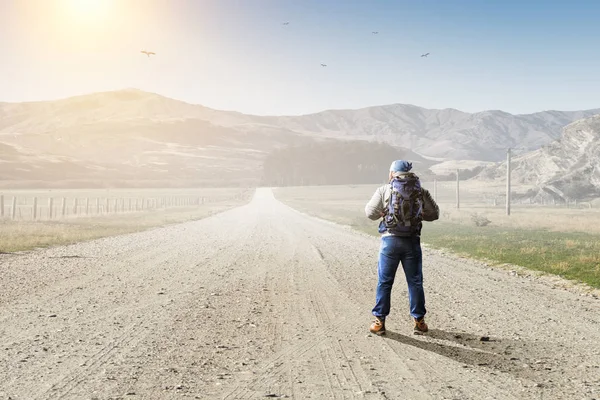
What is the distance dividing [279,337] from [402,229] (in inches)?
97.5

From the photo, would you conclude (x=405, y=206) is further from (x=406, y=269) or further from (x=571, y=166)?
(x=571, y=166)

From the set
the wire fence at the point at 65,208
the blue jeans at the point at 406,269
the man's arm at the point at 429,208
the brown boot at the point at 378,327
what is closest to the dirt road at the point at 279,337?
the brown boot at the point at 378,327

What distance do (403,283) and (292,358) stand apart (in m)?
7.29

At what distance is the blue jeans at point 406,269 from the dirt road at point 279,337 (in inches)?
17.5

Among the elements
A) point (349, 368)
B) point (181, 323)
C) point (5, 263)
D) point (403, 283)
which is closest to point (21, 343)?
point (181, 323)

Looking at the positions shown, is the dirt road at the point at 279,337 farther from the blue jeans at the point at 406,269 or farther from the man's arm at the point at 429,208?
the man's arm at the point at 429,208

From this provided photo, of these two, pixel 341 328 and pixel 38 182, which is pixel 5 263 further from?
pixel 38 182

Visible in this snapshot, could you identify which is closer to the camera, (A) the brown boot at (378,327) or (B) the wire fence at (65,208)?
(A) the brown boot at (378,327)

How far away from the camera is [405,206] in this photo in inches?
336

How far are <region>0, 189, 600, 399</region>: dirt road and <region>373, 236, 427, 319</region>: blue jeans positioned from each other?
0.44m

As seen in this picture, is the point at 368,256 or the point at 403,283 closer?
Answer: the point at 403,283

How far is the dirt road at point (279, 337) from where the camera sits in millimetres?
6141

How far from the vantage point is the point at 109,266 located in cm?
1694

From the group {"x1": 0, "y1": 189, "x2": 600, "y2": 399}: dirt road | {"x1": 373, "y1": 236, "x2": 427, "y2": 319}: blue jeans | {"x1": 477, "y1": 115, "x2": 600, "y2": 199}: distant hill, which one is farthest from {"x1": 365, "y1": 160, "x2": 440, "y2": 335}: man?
{"x1": 477, "y1": 115, "x2": 600, "y2": 199}: distant hill
